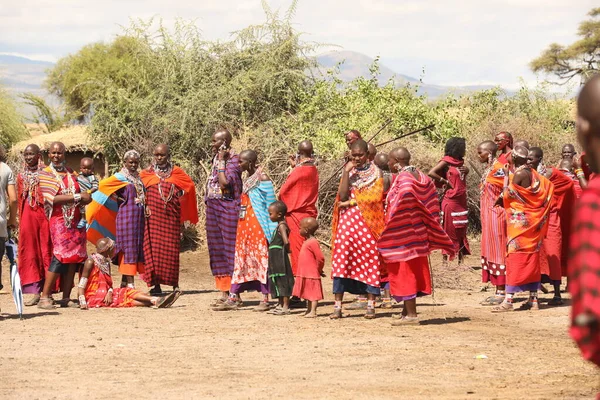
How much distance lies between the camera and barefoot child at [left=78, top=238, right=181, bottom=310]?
1178 centimetres

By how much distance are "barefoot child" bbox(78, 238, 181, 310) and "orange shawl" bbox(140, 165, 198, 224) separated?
125 centimetres

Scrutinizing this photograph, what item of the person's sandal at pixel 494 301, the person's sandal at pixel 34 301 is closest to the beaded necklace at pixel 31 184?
the person's sandal at pixel 34 301

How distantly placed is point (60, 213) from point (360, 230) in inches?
139

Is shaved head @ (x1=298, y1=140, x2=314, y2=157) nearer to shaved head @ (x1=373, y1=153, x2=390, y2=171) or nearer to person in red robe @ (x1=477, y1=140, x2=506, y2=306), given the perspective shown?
shaved head @ (x1=373, y1=153, x2=390, y2=171)

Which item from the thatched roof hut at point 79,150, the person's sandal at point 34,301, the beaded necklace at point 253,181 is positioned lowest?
the person's sandal at point 34,301

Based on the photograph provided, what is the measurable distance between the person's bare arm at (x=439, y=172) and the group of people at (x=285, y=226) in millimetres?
1443

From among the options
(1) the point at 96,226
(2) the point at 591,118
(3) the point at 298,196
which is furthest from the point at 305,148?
(2) the point at 591,118

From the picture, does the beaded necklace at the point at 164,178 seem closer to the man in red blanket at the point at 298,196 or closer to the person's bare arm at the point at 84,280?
the person's bare arm at the point at 84,280

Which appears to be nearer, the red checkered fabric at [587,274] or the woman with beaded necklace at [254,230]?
the red checkered fabric at [587,274]

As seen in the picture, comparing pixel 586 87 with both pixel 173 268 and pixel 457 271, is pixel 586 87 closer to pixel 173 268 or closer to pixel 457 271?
pixel 173 268

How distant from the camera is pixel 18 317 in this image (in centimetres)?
1109

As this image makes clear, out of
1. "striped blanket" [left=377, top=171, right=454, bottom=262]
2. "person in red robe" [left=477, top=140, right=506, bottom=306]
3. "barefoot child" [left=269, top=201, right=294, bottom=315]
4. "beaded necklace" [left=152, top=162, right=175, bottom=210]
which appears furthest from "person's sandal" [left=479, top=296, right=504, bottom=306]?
"beaded necklace" [left=152, top=162, right=175, bottom=210]

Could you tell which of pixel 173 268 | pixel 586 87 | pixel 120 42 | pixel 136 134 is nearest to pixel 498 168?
pixel 173 268

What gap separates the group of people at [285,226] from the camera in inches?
401
